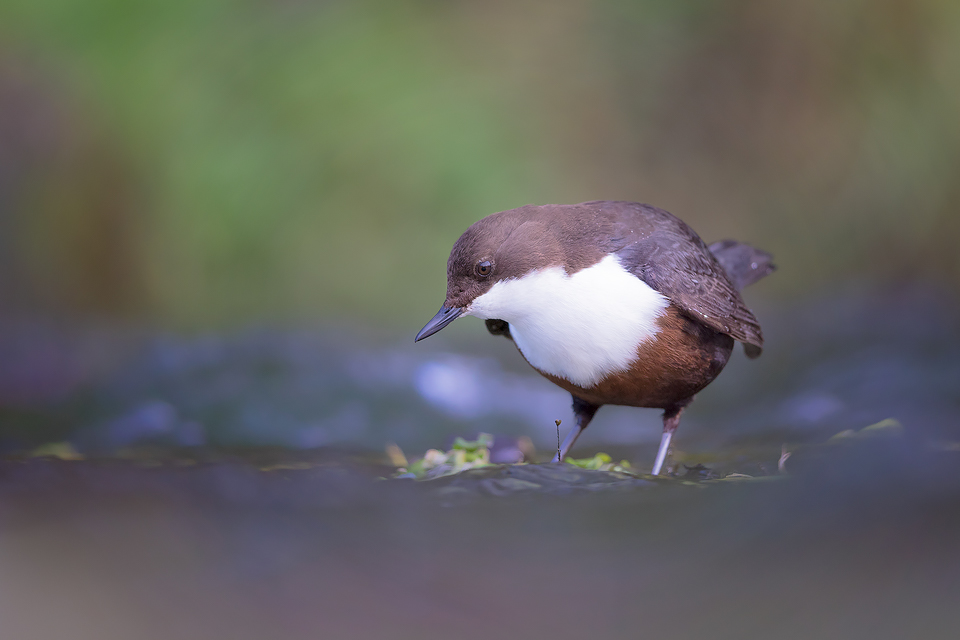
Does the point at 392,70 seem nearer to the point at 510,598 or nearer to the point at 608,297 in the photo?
the point at 608,297

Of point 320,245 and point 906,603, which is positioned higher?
point 320,245

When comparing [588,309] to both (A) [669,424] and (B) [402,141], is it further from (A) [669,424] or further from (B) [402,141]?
(B) [402,141]

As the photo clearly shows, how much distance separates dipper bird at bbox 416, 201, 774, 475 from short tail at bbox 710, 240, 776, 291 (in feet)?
1.75

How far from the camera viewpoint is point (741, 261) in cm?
303

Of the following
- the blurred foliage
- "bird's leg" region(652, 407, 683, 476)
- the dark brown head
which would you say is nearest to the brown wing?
the dark brown head

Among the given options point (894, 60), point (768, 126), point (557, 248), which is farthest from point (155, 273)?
point (894, 60)

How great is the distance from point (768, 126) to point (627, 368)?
353 centimetres

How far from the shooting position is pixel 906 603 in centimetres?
155

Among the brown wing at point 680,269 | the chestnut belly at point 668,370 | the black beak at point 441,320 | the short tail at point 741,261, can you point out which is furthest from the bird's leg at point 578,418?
the short tail at point 741,261

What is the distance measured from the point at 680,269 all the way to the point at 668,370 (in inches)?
12.0

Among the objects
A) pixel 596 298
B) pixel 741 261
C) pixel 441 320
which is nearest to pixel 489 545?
pixel 441 320

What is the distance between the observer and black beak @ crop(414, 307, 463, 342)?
2291 millimetres

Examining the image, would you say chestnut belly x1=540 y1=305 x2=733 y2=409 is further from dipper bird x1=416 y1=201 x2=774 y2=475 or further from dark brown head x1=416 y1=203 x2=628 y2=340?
dark brown head x1=416 y1=203 x2=628 y2=340

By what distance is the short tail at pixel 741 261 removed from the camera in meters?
3.01
